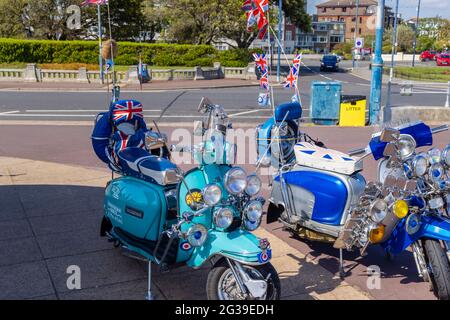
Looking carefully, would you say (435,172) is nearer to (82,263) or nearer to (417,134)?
(417,134)

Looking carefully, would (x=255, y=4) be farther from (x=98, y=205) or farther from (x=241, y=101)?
(x=241, y=101)

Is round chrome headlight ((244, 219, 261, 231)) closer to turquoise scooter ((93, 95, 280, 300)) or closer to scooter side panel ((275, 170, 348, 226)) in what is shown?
turquoise scooter ((93, 95, 280, 300))

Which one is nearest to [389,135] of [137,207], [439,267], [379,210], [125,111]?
[379,210]

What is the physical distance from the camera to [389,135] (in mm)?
4207

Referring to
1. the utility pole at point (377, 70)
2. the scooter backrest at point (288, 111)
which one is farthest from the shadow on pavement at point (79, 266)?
the utility pole at point (377, 70)

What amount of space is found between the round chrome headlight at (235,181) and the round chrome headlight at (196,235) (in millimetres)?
344

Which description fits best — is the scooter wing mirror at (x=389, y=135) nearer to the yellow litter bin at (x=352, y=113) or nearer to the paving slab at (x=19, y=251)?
the paving slab at (x=19, y=251)

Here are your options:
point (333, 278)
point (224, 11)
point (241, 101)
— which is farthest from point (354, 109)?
point (224, 11)

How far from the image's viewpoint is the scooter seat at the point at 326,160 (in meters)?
4.78

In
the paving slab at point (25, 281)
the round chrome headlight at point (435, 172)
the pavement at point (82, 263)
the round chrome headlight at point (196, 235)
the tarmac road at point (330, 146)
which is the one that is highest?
the round chrome headlight at point (435, 172)

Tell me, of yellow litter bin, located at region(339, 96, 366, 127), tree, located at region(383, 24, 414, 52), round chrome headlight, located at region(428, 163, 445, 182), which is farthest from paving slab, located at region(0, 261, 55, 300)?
tree, located at region(383, 24, 414, 52)

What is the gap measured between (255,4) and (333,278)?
2779mm

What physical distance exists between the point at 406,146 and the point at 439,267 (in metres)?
1.00

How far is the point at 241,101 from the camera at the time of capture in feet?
68.9
